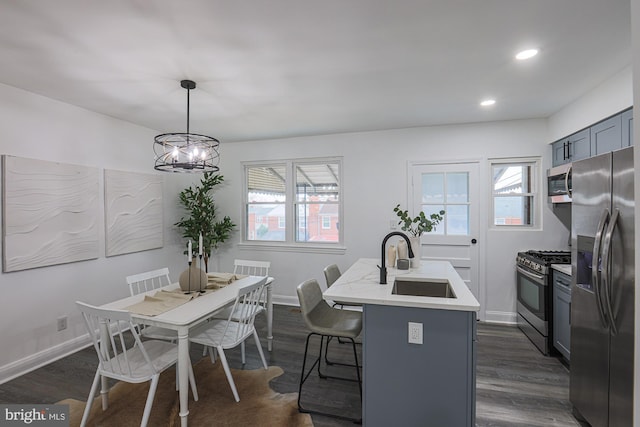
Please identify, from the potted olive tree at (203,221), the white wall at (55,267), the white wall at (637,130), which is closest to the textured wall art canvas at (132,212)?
the white wall at (55,267)

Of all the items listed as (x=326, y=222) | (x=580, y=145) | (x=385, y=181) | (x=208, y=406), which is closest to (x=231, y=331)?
(x=208, y=406)

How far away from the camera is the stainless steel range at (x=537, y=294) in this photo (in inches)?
116

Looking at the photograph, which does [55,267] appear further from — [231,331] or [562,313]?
[562,313]

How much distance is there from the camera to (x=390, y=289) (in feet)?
6.60

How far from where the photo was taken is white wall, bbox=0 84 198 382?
104 inches

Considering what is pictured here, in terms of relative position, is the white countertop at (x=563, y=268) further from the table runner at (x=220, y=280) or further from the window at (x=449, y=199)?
the table runner at (x=220, y=280)

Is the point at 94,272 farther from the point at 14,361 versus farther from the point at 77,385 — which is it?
the point at 77,385

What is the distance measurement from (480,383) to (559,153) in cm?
262

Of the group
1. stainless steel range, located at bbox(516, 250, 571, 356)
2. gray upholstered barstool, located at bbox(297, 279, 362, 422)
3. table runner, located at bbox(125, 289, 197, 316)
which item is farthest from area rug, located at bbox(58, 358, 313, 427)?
stainless steel range, located at bbox(516, 250, 571, 356)

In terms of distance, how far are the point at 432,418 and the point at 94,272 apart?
11.7 ft

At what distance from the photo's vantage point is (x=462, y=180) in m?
3.92

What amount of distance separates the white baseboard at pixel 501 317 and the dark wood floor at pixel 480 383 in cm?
44

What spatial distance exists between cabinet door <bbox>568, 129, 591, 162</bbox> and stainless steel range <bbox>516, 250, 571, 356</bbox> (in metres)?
1.04

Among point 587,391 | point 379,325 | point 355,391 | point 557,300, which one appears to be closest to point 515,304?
point 557,300
